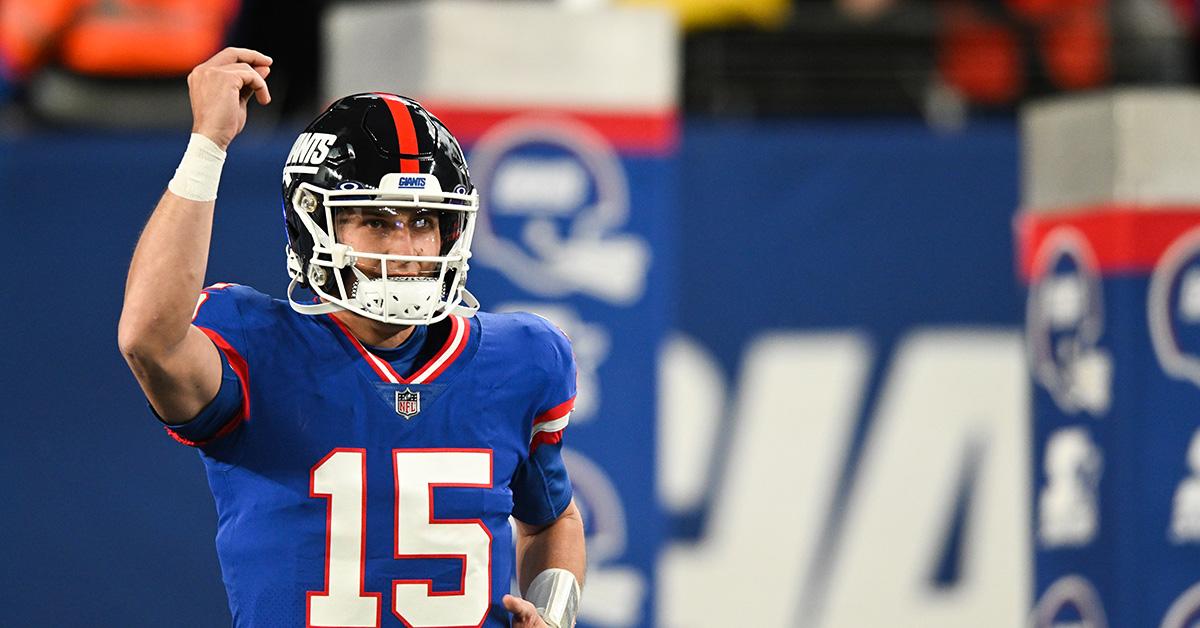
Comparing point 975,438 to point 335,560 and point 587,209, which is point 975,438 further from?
point 335,560

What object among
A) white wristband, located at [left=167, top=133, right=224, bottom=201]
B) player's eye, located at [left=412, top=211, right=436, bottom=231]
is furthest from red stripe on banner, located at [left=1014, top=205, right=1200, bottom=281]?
white wristband, located at [left=167, top=133, right=224, bottom=201]

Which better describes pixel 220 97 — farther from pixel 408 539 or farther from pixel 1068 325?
pixel 1068 325

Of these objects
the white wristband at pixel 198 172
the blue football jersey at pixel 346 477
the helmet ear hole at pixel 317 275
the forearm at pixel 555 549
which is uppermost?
the white wristband at pixel 198 172

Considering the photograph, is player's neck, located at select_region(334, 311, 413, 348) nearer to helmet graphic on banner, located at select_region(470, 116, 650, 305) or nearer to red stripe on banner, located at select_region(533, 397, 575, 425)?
red stripe on banner, located at select_region(533, 397, 575, 425)

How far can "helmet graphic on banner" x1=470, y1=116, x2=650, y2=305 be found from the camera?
464 centimetres

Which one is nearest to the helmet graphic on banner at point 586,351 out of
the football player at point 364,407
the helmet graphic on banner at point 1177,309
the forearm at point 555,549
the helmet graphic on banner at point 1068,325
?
the helmet graphic on banner at point 1068,325

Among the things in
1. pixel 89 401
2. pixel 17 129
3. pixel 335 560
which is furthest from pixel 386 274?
pixel 17 129

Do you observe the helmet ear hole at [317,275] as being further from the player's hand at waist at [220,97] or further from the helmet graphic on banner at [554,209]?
the helmet graphic on banner at [554,209]

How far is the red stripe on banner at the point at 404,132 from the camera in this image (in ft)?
8.34

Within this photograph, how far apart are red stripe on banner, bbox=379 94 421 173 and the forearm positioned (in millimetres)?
644

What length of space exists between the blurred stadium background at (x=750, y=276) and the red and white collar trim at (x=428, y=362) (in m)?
2.01

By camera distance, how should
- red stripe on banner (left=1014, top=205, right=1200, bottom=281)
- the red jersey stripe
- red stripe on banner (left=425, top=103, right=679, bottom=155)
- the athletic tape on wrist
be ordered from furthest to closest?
red stripe on banner (left=425, top=103, right=679, bottom=155), red stripe on banner (left=1014, top=205, right=1200, bottom=281), the athletic tape on wrist, the red jersey stripe

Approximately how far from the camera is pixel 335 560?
246cm

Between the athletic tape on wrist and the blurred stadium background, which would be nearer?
the athletic tape on wrist
